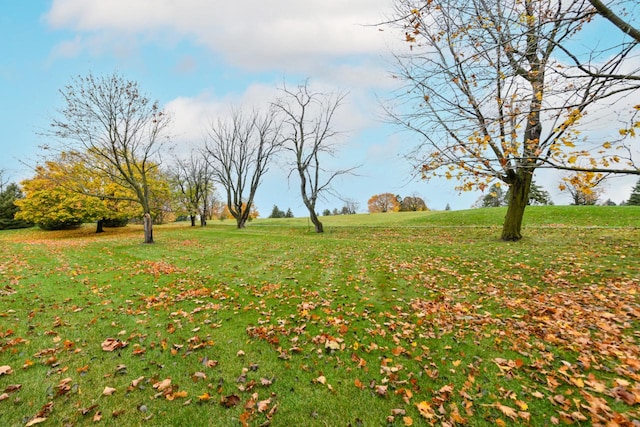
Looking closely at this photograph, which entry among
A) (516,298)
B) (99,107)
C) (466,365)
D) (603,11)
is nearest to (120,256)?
(99,107)

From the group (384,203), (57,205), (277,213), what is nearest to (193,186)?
(57,205)

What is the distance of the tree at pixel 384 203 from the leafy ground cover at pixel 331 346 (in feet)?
198

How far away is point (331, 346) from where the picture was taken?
4164 mm

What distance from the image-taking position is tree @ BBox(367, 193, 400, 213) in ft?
222

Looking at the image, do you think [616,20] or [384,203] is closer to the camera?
[616,20]

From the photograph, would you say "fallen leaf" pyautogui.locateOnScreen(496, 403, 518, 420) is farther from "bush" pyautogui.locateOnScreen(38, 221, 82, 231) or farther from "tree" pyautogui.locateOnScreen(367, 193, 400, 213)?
"tree" pyautogui.locateOnScreen(367, 193, 400, 213)

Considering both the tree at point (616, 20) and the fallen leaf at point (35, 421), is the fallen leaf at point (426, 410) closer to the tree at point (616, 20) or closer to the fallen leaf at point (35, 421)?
the fallen leaf at point (35, 421)

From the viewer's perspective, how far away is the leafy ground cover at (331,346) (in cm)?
293

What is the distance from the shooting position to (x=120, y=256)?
11.5 metres

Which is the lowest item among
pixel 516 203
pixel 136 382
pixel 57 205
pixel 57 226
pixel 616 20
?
pixel 136 382

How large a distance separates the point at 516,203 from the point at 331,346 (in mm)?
10635

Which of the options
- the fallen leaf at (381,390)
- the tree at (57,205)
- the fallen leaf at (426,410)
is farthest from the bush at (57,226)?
the fallen leaf at (426,410)

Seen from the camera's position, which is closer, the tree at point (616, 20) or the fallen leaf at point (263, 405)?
the fallen leaf at point (263, 405)

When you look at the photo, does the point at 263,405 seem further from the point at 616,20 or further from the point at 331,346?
the point at 616,20
